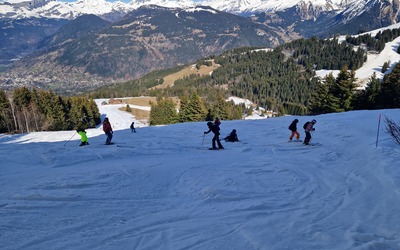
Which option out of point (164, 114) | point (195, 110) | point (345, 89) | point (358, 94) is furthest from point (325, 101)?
point (164, 114)

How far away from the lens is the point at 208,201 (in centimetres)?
906

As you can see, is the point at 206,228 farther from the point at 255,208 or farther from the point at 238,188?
the point at 238,188

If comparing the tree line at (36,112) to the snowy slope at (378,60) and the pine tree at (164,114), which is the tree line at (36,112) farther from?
the snowy slope at (378,60)

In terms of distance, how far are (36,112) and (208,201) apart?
65.2m

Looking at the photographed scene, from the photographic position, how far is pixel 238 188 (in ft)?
33.7

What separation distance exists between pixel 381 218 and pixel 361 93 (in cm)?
4915

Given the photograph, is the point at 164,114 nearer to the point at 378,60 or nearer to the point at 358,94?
the point at 358,94

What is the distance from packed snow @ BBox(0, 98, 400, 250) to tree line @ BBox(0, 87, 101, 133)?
50.7 m

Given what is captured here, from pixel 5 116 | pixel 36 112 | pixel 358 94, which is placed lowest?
pixel 358 94

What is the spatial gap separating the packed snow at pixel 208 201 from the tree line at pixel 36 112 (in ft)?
166

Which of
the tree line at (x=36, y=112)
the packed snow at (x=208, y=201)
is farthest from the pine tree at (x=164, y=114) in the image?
the packed snow at (x=208, y=201)

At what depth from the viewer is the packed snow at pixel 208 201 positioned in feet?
21.5

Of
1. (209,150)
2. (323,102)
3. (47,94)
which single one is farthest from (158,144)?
(47,94)

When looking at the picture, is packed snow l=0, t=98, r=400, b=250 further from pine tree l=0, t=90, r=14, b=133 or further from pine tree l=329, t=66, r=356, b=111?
pine tree l=0, t=90, r=14, b=133
